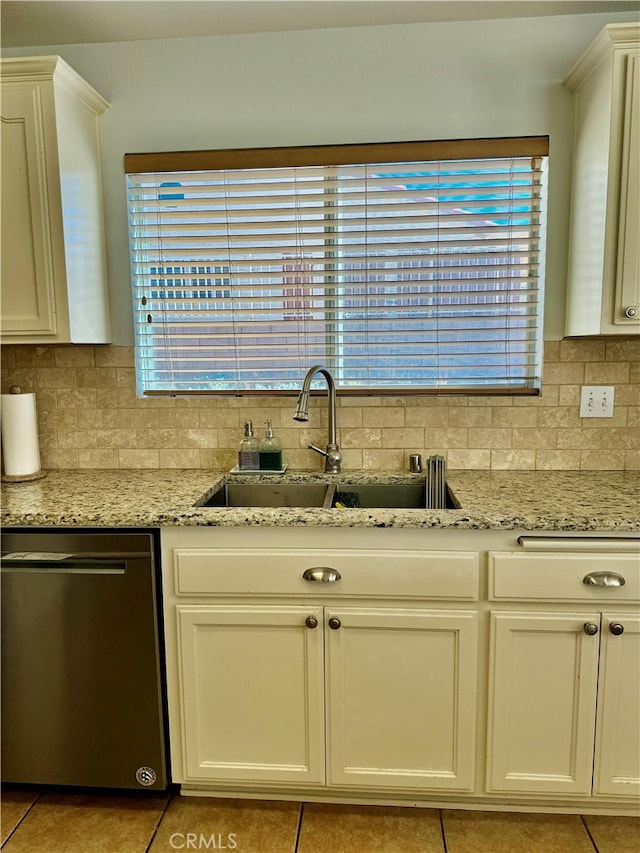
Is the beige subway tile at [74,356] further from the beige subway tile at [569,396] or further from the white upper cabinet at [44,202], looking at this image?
the beige subway tile at [569,396]

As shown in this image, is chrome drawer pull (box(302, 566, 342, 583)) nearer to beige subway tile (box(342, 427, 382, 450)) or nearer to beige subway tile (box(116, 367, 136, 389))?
beige subway tile (box(342, 427, 382, 450))

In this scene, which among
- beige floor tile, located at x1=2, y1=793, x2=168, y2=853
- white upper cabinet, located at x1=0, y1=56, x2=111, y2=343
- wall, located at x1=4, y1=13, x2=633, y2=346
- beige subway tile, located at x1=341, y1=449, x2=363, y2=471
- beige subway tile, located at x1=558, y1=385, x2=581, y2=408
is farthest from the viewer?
beige subway tile, located at x1=341, y1=449, x2=363, y2=471

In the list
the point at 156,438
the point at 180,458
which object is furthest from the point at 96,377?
the point at 180,458

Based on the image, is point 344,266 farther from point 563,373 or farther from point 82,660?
point 82,660

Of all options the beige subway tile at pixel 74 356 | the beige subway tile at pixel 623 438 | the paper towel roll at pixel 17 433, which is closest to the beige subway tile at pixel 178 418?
the beige subway tile at pixel 74 356

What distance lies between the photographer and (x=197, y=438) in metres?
2.17

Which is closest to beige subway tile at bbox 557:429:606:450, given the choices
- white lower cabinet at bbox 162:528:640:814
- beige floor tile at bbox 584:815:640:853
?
white lower cabinet at bbox 162:528:640:814

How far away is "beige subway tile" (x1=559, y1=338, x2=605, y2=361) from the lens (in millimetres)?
2008

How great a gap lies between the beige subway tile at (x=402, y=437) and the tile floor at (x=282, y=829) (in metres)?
1.18

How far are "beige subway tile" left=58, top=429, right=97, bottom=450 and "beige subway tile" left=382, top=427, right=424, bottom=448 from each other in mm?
1150

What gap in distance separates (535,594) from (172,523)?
1.03 meters

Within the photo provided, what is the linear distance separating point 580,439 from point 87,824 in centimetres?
205

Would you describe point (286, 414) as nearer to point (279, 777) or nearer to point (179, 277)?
point (179, 277)

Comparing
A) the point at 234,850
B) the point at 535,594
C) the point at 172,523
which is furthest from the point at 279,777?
the point at 535,594
